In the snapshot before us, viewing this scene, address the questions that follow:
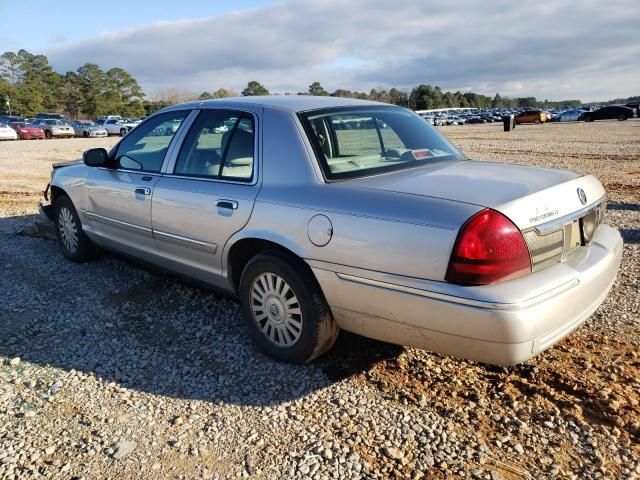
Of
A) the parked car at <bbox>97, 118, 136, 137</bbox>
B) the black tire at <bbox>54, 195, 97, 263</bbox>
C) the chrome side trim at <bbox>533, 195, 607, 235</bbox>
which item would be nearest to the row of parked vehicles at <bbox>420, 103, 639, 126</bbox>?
the parked car at <bbox>97, 118, 136, 137</bbox>

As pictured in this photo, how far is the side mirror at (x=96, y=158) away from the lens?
4.77 metres

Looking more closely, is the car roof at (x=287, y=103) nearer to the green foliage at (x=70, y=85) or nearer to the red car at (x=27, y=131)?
the red car at (x=27, y=131)

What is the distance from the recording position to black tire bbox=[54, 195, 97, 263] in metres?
5.47

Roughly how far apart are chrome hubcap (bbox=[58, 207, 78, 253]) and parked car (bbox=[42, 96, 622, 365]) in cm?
132

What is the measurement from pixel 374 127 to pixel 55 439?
274cm

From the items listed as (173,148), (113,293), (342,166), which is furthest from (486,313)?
(113,293)

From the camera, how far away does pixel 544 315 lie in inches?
100

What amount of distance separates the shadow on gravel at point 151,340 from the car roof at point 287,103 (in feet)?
5.29

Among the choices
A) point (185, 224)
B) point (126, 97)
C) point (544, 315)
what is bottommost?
point (544, 315)

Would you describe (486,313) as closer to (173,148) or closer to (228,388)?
(228,388)

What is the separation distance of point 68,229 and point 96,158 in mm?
1290

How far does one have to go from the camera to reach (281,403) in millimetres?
3049

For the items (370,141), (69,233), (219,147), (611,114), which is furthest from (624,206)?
(611,114)

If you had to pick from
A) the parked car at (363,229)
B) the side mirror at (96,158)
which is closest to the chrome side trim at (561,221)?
the parked car at (363,229)
